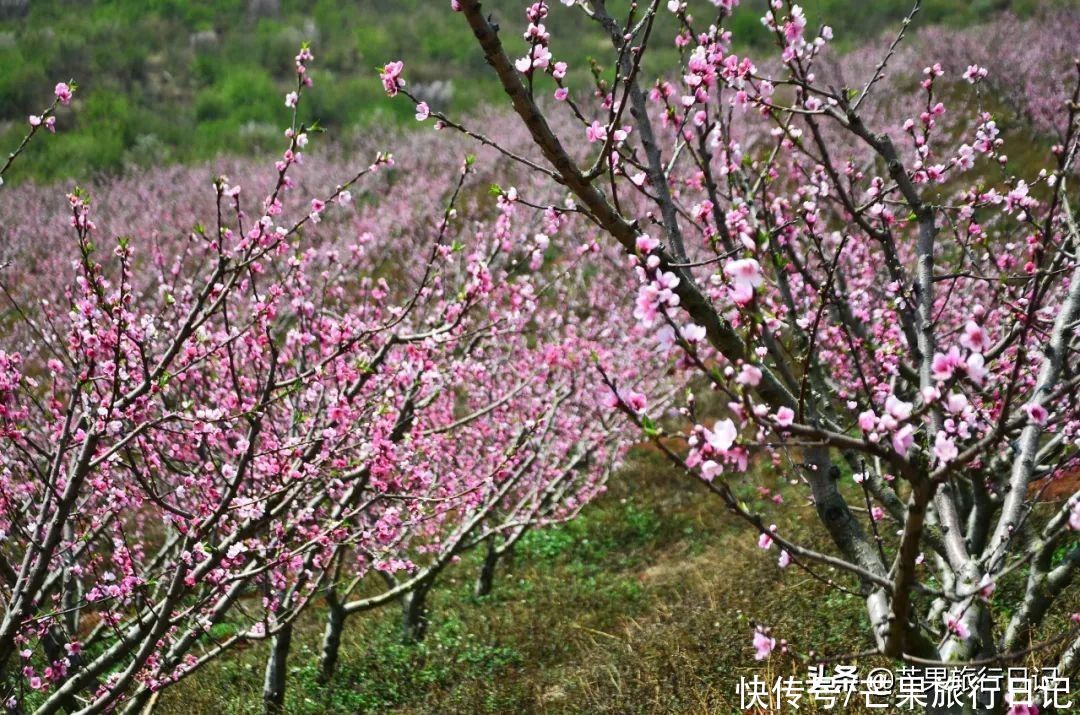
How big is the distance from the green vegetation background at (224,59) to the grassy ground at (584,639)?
20640 millimetres

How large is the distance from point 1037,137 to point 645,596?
49.6ft

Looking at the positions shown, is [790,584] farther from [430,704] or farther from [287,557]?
[287,557]

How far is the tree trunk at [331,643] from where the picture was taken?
5570 mm

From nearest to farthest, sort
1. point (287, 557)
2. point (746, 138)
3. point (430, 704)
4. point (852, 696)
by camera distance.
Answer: point (287, 557), point (852, 696), point (430, 704), point (746, 138)

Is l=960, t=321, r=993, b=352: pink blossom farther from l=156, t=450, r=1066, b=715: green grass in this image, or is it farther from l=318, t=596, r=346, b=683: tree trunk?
l=318, t=596, r=346, b=683: tree trunk

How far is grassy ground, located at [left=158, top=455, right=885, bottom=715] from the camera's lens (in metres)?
5.01

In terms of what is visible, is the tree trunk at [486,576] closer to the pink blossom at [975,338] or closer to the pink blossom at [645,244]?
the pink blossom at [645,244]

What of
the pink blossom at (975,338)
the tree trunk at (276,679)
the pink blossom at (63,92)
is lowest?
the tree trunk at (276,679)

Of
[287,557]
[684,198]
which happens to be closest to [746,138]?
[684,198]

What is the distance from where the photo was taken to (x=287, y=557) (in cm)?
331

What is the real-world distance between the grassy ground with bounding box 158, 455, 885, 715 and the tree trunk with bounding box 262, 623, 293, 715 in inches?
5.8

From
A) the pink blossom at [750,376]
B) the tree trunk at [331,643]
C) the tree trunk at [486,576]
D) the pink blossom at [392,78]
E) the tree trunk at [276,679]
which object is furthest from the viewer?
the tree trunk at [486,576]

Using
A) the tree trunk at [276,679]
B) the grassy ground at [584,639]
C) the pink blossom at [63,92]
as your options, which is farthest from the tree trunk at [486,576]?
the pink blossom at [63,92]

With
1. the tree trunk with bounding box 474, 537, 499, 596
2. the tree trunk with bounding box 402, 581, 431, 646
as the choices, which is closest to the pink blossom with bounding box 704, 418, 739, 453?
the tree trunk with bounding box 402, 581, 431, 646
